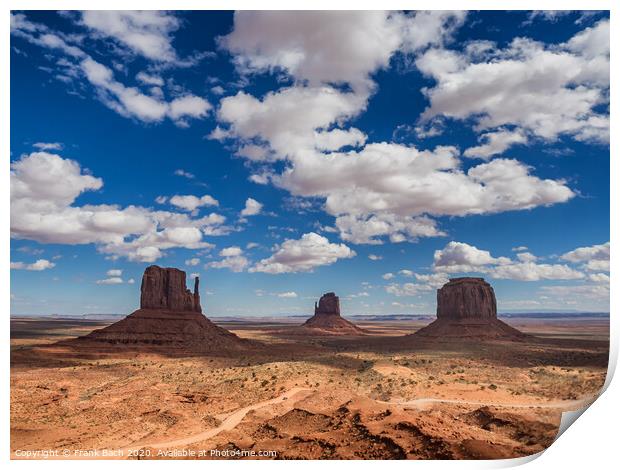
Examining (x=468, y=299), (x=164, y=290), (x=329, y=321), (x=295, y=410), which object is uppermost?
(x=164, y=290)

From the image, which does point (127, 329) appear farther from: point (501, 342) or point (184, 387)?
point (501, 342)

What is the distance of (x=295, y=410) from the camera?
1029 inches

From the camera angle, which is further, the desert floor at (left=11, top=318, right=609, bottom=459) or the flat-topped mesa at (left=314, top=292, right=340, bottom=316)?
the flat-topped mesa at (left=314, top=292, right=340, bottom=316)

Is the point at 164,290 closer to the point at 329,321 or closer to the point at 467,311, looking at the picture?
the point at 467,311

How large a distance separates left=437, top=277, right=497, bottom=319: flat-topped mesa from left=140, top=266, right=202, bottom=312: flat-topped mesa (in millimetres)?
70646

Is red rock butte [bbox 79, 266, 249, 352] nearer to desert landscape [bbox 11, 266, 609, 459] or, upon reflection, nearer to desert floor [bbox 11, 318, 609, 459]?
desert landscape [bbox 11, 266, 609, 459]

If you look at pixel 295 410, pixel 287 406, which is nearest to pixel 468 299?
pixel 287 406

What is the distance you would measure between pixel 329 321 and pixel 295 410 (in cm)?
13392

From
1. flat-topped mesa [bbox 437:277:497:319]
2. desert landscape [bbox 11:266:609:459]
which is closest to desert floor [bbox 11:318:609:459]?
desert landscape [bbox 11:266:609:459]

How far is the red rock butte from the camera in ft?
247

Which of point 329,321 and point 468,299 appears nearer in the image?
point 468,299

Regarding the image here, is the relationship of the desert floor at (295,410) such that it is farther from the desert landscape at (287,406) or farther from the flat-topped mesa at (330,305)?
the flat-topped mesa at (330,305)

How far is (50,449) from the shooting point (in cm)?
2212

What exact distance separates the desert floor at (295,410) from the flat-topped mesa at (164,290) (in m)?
34.6
